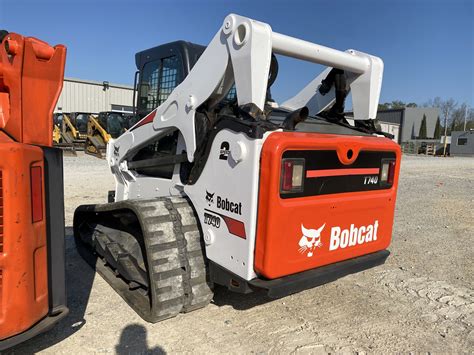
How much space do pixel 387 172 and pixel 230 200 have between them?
1498 millimetres

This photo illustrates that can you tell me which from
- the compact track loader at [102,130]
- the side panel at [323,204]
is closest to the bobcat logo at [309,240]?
the side panel at [323,204]

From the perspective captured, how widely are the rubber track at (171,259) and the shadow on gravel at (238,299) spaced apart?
0.99ft

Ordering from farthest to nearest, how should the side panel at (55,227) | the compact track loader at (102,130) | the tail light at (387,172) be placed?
the compact track loader at (102,130), the tail light at (387,172), the side panel at (55,227)

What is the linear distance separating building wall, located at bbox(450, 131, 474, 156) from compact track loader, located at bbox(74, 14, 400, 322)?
157 ft

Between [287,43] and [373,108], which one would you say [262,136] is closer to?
[287,43]

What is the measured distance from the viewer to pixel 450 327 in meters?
3.09

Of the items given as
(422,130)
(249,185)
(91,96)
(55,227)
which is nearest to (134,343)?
(55,227)

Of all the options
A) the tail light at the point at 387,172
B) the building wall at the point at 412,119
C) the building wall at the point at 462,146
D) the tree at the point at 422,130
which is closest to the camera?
the tail light at the point at 387,172

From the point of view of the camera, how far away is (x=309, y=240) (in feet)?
9.11

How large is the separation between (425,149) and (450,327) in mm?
44445

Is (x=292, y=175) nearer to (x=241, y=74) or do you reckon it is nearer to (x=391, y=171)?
(x=241, y=74)

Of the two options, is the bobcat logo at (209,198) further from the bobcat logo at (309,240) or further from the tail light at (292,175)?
the bobcat logo at (309,240)

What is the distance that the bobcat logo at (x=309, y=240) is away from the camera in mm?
2729

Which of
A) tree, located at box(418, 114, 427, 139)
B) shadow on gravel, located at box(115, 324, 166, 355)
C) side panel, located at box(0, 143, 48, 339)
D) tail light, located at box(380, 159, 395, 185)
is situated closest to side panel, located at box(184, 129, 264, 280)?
shadow on gravel, located at box(115, 324, 166, 355)
